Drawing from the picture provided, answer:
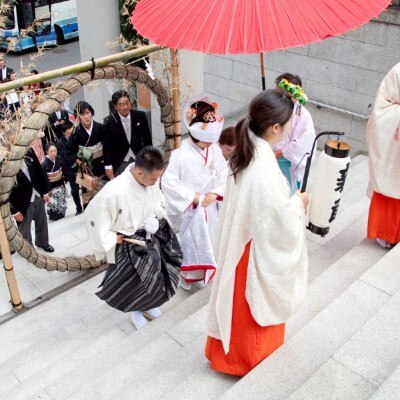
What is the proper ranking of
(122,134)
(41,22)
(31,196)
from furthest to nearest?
(41,22) → (122,134) → (31,196)

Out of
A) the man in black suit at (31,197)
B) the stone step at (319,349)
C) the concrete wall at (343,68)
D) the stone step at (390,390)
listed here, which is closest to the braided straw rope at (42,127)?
the man in black suit at (31,197)

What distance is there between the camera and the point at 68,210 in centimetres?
796

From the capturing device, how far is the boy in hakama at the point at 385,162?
3.75 metres

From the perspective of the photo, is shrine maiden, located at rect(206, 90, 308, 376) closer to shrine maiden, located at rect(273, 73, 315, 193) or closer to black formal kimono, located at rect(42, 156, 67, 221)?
shrine maiden, located at rect(273, 73, 315, 193)

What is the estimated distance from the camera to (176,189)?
431 cm

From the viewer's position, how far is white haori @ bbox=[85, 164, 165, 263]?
3891 millimetres

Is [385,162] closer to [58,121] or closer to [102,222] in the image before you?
[102,222]

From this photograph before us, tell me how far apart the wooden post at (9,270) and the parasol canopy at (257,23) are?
251 centimetres

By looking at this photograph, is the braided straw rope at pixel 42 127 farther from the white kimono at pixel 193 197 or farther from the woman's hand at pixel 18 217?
the white kimono at pixel 193 197

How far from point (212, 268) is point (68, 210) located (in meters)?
3.94

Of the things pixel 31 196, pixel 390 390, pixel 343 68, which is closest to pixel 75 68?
pixel 31 196

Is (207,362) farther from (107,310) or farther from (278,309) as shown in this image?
(107,310)

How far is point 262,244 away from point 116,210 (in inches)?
63.4

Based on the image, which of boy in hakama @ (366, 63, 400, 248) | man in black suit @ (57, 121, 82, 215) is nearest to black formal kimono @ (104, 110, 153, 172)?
man in black suit @ (57, 121, 82, 215)
